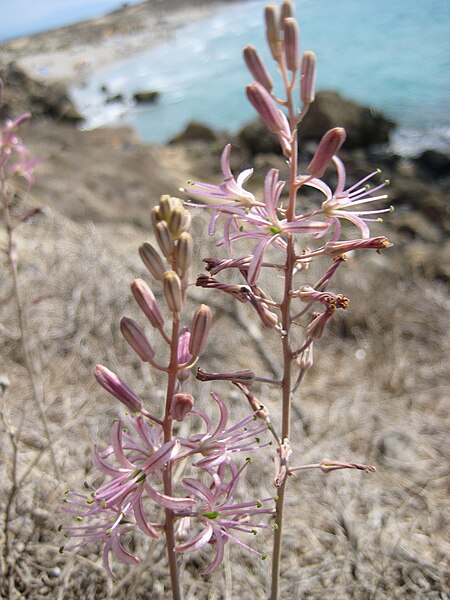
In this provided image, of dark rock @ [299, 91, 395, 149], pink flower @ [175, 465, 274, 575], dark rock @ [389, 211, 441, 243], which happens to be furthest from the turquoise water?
pink flower @ [175, 465, 274, 575]

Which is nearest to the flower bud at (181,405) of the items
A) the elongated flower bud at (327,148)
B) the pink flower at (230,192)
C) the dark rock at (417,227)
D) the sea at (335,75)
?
the pink flower at (230,192)

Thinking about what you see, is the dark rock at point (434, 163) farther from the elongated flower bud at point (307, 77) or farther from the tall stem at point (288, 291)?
the tall stem at point (288, 291)

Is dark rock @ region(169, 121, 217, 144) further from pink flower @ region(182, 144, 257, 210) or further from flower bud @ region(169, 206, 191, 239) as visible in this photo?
flower bud @ region(169, 206, 191, 239)

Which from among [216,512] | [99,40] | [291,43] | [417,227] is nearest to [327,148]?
[291,43]

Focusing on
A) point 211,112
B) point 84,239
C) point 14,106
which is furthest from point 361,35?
point 84,239

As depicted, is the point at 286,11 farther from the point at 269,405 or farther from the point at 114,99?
the point at 114,99
